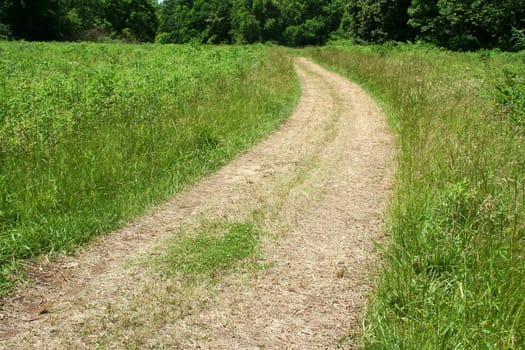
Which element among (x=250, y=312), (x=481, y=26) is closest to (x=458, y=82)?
(x=250, y=312)

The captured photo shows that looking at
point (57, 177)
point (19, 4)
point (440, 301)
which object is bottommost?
point (440, 301)

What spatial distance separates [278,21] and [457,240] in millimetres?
69249

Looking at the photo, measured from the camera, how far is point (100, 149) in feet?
18.7

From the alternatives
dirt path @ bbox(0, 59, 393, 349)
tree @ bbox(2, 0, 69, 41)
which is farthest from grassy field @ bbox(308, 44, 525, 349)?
tree @ bbox(2, 0, 69, 41)

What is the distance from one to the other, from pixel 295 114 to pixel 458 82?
373 cm

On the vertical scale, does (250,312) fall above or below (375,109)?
below

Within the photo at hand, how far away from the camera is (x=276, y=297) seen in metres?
3.53

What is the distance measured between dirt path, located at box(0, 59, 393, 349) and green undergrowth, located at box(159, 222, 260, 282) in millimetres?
145

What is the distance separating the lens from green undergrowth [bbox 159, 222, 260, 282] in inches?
152

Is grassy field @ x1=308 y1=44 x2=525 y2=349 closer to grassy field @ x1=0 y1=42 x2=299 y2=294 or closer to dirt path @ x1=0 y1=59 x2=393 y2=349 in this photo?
dirt path @ x1=0 y1=59 x2=393 y2=349

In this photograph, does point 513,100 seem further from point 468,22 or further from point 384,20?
point 384,20

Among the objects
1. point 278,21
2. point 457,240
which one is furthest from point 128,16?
point 457,240

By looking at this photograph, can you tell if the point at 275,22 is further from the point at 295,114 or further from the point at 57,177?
the point at 57,177

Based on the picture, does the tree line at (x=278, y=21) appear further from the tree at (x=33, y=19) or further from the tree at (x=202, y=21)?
the tree at (x=202, y=21)
